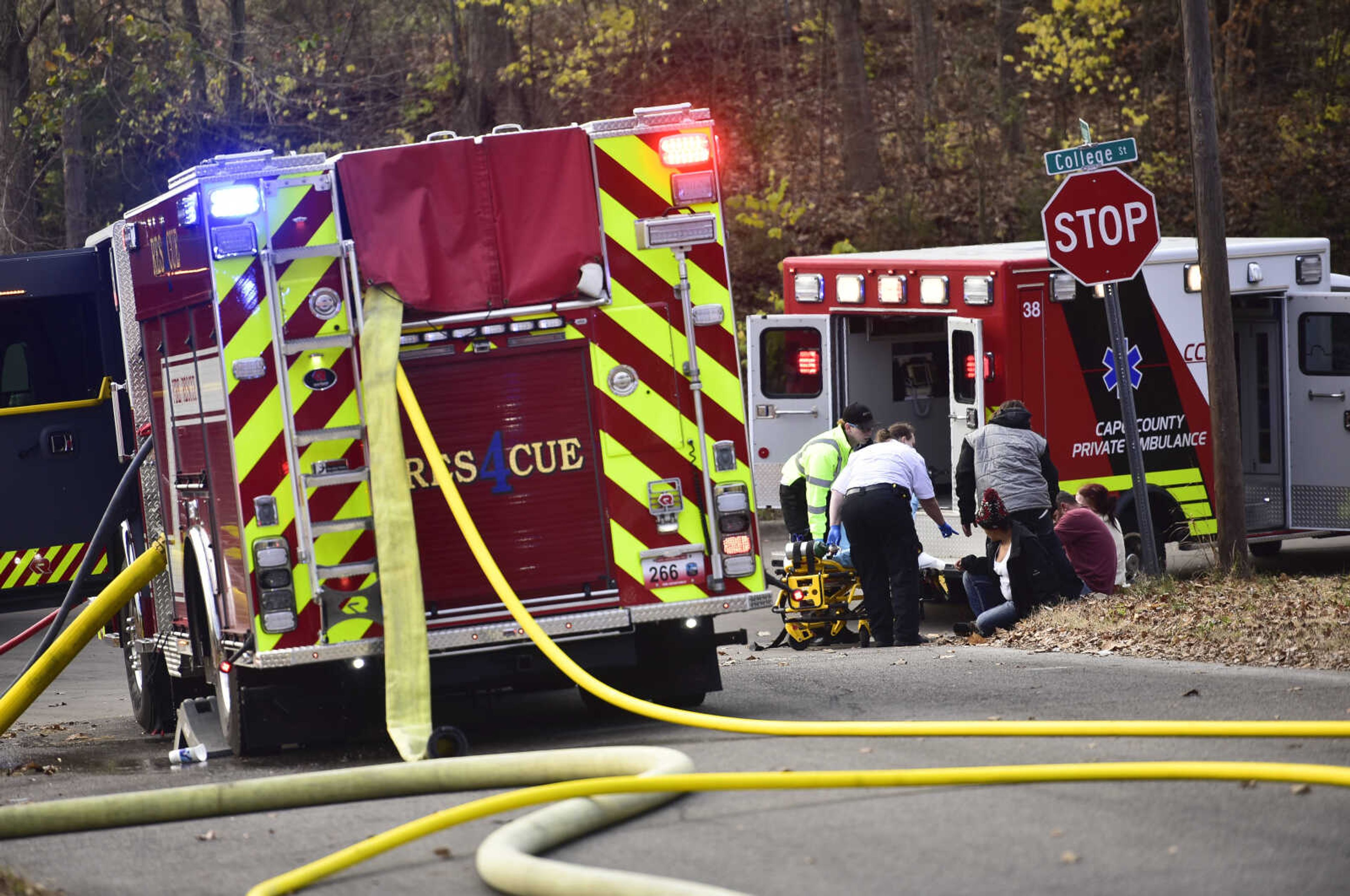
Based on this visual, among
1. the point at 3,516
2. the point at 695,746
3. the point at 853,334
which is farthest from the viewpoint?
the point at 853,334

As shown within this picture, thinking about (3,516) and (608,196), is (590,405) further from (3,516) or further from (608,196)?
(3,516)

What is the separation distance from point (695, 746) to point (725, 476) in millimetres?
1294

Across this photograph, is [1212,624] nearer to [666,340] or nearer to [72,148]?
[666,340]

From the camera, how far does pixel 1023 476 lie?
11.2m

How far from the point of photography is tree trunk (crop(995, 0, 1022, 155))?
27156mm

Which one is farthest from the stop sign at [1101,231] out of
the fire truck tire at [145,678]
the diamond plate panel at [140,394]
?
the fire truck tire at [145,678]

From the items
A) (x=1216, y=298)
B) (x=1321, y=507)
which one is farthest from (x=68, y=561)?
(x=1321, y=507)

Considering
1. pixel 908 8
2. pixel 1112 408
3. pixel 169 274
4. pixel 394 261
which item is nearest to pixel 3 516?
pixel 169 274

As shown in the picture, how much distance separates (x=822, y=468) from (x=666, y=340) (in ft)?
16.7

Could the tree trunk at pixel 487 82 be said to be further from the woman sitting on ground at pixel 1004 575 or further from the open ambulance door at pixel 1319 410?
the woman sitting on ground at pixel 1004 575

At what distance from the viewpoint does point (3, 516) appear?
12.1m

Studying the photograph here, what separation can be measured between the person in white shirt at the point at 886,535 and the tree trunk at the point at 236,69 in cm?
1474

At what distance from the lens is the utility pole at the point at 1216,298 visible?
35.5 feet

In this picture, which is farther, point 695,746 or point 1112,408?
point 1112,408
